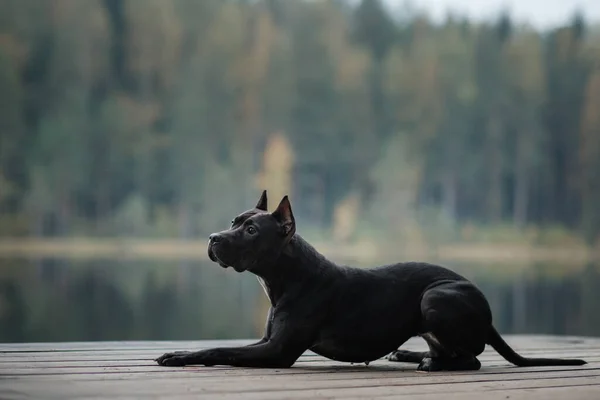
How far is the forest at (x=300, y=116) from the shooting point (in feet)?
54.4

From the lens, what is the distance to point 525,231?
16578 millimetres

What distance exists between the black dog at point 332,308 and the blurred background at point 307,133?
12330 millimetres

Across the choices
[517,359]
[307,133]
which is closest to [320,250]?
[307,133]

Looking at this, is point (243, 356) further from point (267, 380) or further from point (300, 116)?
point (300, 116)

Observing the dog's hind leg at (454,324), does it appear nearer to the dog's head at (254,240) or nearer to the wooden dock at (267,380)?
the wooden dock at (267,380)

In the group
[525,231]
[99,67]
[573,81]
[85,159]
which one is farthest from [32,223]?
[573,81]

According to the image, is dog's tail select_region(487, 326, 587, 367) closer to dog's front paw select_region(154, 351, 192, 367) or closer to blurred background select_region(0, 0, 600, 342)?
dog's front paw select_region(154, 351, 192, 367)

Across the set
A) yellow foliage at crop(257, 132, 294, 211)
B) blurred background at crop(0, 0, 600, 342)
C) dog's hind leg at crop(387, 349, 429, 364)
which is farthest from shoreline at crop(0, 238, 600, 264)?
dog's hind leg at crop(387, 349, 429, 364)

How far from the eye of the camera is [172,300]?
43.2ft

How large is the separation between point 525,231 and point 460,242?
4.28ft

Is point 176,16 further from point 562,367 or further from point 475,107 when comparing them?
point 562,367

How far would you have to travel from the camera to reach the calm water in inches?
435

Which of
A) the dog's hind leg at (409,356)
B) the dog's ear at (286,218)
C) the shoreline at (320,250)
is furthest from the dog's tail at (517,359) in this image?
the shoreline at (320,250)

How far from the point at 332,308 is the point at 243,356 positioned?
298 millimetres
